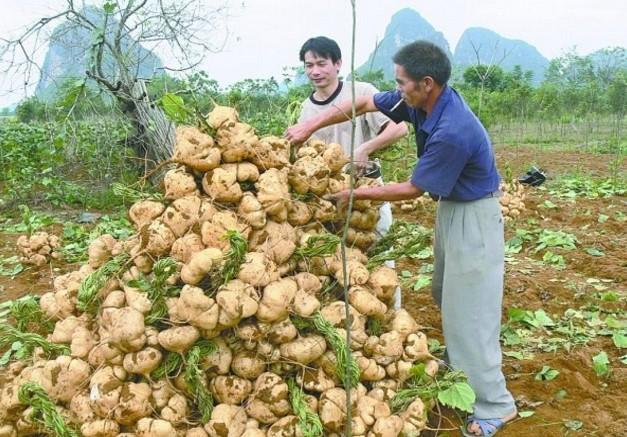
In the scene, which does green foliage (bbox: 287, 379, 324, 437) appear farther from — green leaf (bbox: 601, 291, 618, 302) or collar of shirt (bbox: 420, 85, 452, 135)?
green leaf (bbox: 601, 291, 618, 302)

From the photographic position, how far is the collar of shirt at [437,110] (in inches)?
109

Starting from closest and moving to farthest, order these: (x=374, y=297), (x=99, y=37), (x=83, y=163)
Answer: (x=374, y=297)
(x=99, y=37)
(x=83, y=163)

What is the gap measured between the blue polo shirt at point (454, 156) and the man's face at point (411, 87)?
0.09 meters

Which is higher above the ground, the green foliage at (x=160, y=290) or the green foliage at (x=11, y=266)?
the green foliage at (x=160, y=290)

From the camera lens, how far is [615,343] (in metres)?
3.71

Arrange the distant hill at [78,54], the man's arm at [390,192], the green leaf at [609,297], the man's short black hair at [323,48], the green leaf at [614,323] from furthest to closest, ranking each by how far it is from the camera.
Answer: the distant hill at [78,54]
the green leaf at [609,297]
the green leaf at [614,323]
the man's short black hair at [323,48]
the man's arm at [390,192]

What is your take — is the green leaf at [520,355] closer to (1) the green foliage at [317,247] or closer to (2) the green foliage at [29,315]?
(1) the green foliage at [317,247]

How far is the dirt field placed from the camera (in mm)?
2961

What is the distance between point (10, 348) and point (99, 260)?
1749 millimetres

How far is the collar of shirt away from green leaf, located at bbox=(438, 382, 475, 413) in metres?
1.25

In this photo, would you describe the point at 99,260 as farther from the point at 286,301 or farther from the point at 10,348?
the point at 10,348

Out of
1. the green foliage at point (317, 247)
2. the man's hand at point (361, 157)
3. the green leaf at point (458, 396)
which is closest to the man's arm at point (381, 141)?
the man's hand at point (361, 157)

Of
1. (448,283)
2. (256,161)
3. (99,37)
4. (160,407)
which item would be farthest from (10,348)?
(99,37)

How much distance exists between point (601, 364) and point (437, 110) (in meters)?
1.87
